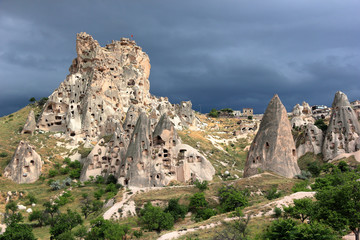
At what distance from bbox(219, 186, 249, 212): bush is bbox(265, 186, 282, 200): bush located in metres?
2.76

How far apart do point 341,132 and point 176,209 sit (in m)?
39.6

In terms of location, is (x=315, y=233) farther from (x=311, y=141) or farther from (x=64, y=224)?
(x=311, y=141)

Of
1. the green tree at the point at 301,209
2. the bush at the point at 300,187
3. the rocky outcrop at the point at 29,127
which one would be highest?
the rocky outcrop at the point at 29,127

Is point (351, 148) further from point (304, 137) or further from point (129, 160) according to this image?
point (129, 160)

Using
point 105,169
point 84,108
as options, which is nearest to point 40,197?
point 105,169

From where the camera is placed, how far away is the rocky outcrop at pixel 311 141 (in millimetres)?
66562

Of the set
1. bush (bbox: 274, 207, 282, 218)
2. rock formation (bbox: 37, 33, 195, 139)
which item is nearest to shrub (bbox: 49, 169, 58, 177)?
rock formation (bbox: 37, 33, 195, 139)

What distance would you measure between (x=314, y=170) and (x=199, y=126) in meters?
57.4

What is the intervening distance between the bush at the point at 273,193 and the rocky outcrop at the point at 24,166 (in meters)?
43.7

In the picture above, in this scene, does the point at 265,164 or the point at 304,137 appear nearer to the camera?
the point at 265,164

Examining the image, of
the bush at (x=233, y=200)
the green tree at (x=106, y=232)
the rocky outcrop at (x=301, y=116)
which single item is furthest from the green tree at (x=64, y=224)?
the rocky outcrop at (x=301, y=116)

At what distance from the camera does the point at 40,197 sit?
5262 centimetres

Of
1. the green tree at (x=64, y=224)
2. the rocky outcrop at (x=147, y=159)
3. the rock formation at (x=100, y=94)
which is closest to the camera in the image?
the green tree at (x=64, y=224)

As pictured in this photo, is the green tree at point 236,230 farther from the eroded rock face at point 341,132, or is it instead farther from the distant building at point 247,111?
the distant building at point 247,111
